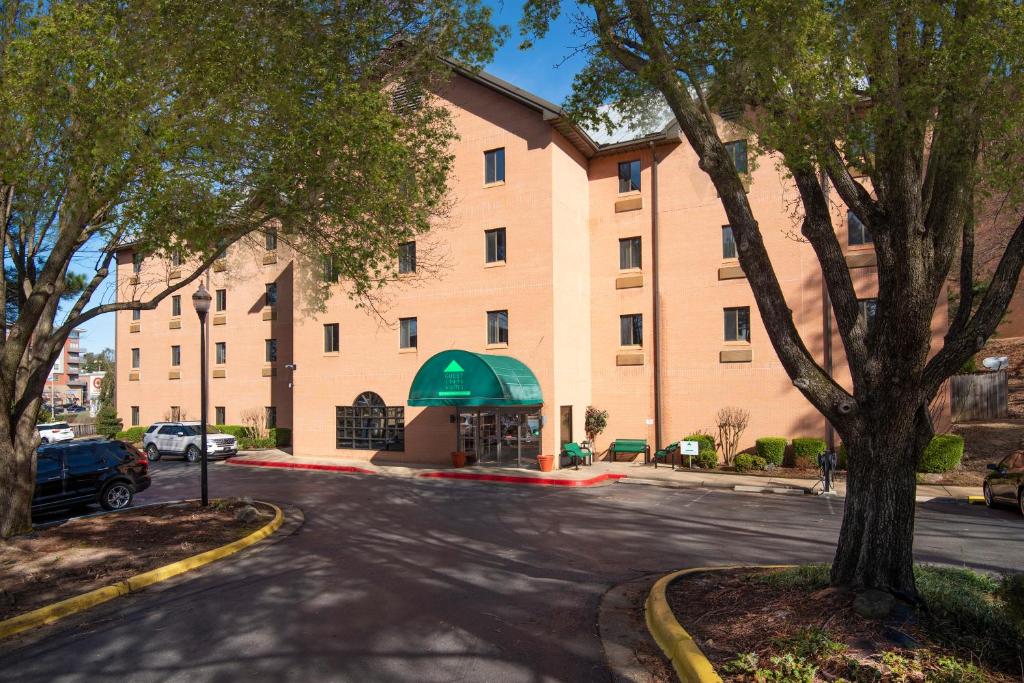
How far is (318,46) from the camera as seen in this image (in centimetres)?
1164

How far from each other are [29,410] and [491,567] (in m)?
8.62

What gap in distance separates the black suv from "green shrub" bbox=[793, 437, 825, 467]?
19.3m

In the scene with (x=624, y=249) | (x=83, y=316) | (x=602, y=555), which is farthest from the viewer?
(x=624, y=249)

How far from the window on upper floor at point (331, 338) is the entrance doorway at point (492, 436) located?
7.36 metres

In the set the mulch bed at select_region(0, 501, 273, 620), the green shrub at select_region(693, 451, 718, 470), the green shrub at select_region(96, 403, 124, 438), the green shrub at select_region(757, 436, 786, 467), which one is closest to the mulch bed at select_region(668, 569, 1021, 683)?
the mulch bed at select_region(0, 501, 273, 620)

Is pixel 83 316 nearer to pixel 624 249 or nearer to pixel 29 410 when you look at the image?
pixel 29 410

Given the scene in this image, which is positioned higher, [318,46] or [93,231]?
[318,46]

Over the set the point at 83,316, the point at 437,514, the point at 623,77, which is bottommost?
the point at 437,514

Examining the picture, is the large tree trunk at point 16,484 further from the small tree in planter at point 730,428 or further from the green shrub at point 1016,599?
the small tree in planter at point 730,428

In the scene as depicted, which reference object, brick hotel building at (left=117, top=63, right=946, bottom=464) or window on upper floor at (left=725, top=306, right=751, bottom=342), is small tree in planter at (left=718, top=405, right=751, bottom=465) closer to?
brick hotel building at (left=117, top=63, right=946, bottom=464)

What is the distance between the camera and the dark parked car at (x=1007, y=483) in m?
14.2

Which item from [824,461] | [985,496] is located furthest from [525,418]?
[985,496]

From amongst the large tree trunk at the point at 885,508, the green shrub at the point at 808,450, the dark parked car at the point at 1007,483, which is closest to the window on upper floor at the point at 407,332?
the green shrub at the point at 808,450

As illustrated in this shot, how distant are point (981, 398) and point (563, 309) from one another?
18319 millimetres
